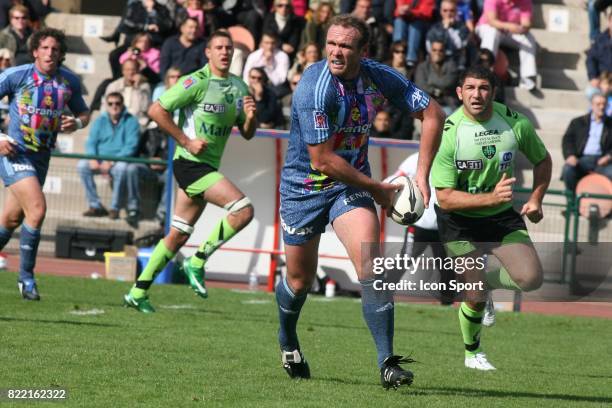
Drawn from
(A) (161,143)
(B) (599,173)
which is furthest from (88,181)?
(B) (599,173)

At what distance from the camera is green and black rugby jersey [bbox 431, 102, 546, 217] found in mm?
9383

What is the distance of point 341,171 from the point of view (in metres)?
7.23

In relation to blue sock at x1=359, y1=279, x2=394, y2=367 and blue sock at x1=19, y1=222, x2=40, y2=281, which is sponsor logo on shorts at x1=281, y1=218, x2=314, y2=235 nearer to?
blue sock at x1=359, y1=279, x2=394, y2=367

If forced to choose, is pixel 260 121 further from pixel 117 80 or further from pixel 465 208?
pixel 465 208

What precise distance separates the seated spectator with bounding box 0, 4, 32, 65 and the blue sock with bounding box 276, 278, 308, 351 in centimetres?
1251

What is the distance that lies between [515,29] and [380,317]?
1324cm

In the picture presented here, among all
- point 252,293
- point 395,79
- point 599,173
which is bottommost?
point 252,293

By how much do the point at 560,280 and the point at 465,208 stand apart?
4.80 metres

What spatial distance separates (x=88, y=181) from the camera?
1705 cm

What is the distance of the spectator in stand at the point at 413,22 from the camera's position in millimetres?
19484

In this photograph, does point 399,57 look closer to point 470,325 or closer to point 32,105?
point 32,105

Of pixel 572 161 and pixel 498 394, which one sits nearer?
pixel 498 394

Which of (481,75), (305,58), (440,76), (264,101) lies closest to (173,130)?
(481,75)

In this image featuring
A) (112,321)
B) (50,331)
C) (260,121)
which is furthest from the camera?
(260,121)
